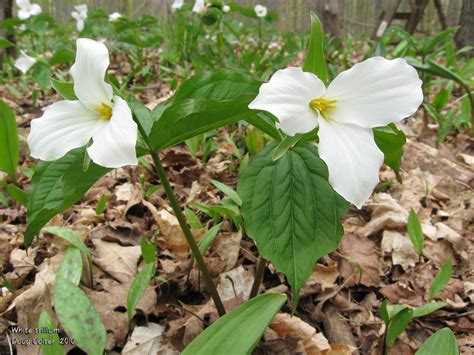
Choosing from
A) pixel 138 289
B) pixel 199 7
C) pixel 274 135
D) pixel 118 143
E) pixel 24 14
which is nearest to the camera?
pixel 118 143

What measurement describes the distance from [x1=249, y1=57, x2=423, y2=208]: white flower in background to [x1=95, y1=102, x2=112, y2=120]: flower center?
0.31m

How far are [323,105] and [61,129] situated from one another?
0.49 m

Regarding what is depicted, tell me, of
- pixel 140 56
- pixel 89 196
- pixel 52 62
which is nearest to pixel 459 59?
pixel 140 56

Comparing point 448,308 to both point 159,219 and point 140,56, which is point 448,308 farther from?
point 140,56

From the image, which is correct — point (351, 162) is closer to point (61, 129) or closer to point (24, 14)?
point (61, 129)

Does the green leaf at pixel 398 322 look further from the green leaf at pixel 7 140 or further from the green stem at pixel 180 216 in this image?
the green leaf at pixel 7 140

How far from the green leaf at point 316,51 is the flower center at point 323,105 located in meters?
0.08

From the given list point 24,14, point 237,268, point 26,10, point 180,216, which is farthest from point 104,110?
point 26,10

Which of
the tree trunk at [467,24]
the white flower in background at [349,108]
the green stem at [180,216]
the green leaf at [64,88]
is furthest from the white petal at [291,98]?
the tree trunk at [467,24]

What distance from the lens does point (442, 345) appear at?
0.77 m

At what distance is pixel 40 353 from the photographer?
0.97 meters

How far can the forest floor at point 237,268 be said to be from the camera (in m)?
1.08

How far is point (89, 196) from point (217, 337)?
1.26 m

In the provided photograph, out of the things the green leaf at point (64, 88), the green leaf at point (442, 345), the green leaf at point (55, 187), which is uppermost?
the green leaf at point (64, 88)
